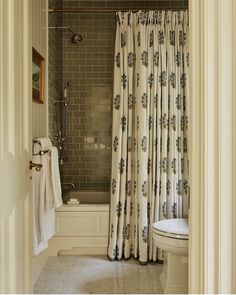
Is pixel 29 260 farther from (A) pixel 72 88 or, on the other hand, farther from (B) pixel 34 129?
(A) pixel 72 88

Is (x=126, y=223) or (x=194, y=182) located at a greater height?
(x=194, y=182)

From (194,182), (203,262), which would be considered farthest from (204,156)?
(203,262)

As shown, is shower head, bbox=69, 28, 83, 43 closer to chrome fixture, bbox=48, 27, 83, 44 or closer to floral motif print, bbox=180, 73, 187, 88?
chrome fixture, bbox=48, 27, 83, 44

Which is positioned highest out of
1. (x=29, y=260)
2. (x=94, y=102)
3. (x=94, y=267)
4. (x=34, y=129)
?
(x=94, y=102)

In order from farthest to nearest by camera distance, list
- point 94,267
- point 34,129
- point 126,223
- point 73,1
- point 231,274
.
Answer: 1. point 73,1
2. point 126,223
3. point 94,267
4. point 34,129
5. point 231,274

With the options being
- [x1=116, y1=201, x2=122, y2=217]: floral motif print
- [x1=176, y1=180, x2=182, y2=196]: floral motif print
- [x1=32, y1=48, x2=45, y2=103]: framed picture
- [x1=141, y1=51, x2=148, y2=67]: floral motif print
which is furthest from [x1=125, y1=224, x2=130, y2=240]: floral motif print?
[x1=141, y1=51, x2=148, y2=67]: floral motif print

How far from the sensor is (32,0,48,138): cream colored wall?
2.79 metres

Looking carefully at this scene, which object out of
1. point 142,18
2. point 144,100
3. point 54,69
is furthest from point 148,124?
point 54,69

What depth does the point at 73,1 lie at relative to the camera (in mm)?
4219

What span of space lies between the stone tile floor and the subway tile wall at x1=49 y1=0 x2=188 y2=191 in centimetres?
120

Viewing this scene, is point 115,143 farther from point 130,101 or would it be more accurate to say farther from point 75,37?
point 75,37

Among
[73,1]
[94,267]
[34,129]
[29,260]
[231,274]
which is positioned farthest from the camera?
[73,1]

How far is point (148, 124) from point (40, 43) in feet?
3.81

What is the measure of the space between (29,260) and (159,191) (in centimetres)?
170
